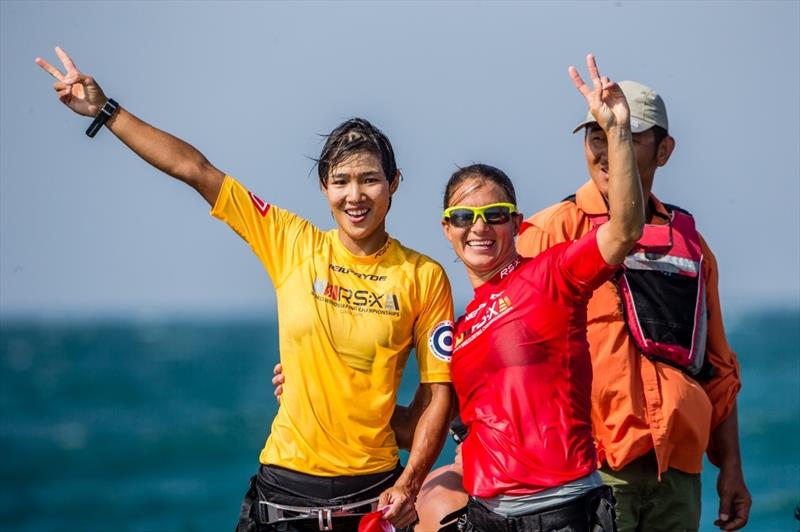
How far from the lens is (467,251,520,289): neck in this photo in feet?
17.9

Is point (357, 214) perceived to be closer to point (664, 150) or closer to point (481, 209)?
point (481, 209)

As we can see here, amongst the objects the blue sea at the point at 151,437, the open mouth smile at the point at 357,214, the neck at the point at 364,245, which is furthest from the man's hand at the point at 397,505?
the blue sea at the point at 151,437

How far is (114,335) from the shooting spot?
195 ft

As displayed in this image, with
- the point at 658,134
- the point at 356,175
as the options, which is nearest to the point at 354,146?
the point at 356,175

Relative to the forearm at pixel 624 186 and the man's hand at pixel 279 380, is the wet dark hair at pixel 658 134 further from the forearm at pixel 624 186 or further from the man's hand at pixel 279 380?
the man's hand at pixel 279 380

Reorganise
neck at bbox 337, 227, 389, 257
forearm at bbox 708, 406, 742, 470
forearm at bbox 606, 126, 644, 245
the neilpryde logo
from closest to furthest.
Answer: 1. forearm at bbox 606, 126, 644, 245
2. the neilpryde logo
3. neck at bbox 337, 227, 389, 257
4. forearm at bbox 708, 406, 742, 470

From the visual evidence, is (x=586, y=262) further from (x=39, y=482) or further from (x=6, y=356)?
(x=6, y=356)

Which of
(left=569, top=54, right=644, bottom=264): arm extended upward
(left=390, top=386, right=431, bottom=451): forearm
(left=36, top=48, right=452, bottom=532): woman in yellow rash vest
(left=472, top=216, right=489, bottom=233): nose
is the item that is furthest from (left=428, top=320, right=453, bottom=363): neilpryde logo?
(left=569, top=54, right=644, bottom=264): arm extended upward

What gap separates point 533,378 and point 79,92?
2.11 metres

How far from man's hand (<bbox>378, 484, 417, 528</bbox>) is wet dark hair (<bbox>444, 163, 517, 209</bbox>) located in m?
1.11

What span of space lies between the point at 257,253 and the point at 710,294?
197cm

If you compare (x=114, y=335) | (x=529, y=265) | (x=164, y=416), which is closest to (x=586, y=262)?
(x=529, y=265)

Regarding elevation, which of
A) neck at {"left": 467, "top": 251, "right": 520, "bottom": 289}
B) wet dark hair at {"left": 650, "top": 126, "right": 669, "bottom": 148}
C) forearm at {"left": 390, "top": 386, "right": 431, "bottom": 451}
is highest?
wet dark hair at {"left": 650, "top": 126, "right": 669, "bottom": 148}

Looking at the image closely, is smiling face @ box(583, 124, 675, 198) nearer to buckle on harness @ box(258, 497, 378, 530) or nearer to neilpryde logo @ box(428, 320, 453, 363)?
neilpryde logo @ box(428, 320, 453, 363)
